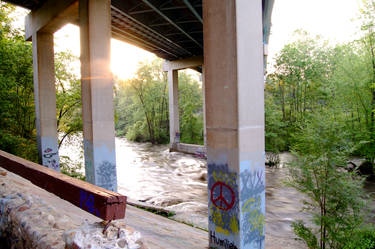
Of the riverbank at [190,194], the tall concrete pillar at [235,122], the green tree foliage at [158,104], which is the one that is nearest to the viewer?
the tall concrete pillar at [235,122]

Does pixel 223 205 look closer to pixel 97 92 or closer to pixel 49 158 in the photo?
pixel 97 92

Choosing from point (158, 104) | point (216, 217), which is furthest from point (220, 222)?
point (158, 104)

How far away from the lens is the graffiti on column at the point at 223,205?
515 centimetres

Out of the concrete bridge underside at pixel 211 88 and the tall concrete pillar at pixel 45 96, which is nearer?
the concrete bridge underside at pixel 211 88

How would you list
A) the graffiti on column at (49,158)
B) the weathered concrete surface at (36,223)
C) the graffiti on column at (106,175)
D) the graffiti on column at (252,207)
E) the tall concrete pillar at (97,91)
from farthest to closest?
the graffiti on column at (49,158), the graffiti on column at (106,175), the tall concrete pillar at (97,91), the graffiti on column at (252,207), the weathered concrete surface at (36,223)

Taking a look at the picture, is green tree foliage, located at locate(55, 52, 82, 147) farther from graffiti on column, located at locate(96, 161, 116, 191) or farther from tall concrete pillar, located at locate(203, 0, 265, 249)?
tall concrete pillar, located at locate(203, 0, 265, 249)

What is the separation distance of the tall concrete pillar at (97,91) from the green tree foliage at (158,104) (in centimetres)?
3253

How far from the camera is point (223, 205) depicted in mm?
5340

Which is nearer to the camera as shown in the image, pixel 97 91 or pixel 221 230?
pixel 221 230

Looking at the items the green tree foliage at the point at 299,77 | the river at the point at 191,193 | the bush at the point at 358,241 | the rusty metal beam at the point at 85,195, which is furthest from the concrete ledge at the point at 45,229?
the green tree foliage at the point at 299,77

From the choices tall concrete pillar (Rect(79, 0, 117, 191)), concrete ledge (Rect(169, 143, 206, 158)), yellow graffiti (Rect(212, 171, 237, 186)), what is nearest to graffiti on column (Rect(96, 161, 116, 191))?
tall concrete pillar (Rect(79, 0, 117, 191))

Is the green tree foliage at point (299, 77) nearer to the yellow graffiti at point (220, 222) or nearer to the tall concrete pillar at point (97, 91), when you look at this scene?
the tall concrete pillar at point (97, 91)

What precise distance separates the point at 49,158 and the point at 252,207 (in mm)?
12795

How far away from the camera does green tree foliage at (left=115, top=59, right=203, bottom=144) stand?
140ft
